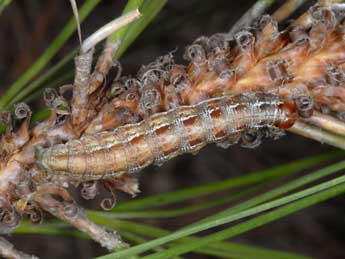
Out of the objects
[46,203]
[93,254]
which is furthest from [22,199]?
[93,254]

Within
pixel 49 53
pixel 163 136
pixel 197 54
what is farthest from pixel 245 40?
pixel 49 53

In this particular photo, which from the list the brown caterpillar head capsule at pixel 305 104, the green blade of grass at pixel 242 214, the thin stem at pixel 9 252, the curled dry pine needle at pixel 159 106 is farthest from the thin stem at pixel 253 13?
the thin stem at pixel 9 252

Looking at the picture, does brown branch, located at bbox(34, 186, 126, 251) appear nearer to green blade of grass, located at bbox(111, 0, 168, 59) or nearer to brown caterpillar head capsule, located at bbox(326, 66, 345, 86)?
green blade of grass, located at bbox(111, 0, 168, 59)

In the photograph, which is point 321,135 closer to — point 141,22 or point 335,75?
point 335,75

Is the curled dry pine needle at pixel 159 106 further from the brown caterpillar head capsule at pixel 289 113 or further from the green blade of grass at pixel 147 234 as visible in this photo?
the green blade of grass at pixel 147 234

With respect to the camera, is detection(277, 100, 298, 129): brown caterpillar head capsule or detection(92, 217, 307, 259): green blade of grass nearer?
detection(277, 100, 298, 129): brown caterpillar head capsule

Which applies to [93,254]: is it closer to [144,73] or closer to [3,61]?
[3,61]

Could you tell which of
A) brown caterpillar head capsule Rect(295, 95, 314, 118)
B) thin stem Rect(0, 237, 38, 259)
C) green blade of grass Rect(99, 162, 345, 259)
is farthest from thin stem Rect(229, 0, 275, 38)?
thin stem Rect(0, 237, 38, 259)

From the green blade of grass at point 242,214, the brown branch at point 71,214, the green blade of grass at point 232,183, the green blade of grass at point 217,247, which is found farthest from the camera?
the green blade of grass at point 232,183
